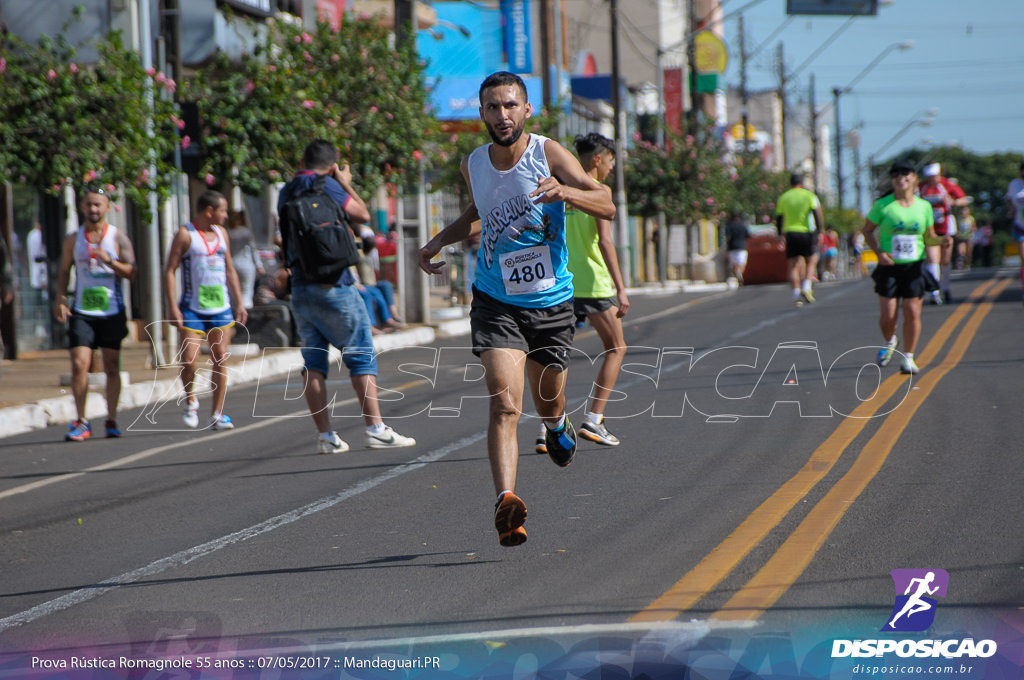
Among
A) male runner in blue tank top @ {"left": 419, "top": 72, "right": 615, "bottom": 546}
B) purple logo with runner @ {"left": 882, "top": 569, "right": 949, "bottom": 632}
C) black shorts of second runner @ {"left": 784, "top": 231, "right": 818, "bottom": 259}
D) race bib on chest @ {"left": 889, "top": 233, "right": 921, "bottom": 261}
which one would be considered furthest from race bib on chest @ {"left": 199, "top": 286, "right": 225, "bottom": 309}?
black shorts of second runner @ {"left": 784, "top": 231, "right": 818, "bottom": 259}

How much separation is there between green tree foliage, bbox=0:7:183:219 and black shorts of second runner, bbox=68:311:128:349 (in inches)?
144

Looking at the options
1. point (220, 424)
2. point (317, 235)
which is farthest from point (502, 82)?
point (220, 424)

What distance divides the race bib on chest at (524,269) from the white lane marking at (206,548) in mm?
1767

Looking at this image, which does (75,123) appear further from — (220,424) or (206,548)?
(206,548)

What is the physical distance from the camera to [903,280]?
459 inches

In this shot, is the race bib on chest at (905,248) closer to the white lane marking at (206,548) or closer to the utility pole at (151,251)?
the white lane marking at (206,548)

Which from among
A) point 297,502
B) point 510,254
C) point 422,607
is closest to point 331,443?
point 297,502

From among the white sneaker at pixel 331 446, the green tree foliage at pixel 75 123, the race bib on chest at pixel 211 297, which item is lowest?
the white sneaker at pixel 331 446

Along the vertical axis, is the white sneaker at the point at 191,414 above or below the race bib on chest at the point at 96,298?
below

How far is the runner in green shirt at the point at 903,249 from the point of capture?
38.0 ft

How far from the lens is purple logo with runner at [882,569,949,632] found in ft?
14.5

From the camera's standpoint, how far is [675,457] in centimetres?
801

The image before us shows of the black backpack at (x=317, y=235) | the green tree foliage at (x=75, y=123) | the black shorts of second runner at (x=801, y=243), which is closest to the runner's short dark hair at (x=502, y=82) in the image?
the black backpack at (x=317, y=235)

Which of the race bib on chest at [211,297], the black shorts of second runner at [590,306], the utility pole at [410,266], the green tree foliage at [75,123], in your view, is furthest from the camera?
the utility pole at [410,266]
